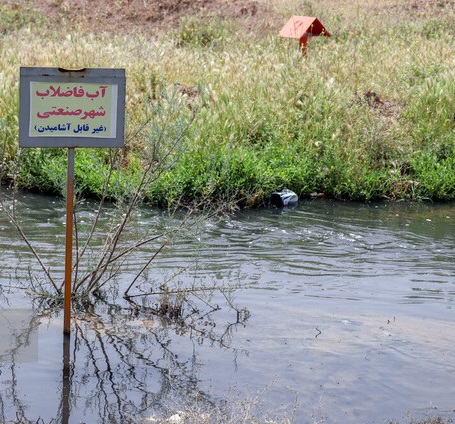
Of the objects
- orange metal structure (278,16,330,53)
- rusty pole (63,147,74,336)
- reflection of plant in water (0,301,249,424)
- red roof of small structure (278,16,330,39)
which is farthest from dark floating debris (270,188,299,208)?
rusty pole (63,147,74,336)

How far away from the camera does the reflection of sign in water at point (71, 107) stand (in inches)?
207

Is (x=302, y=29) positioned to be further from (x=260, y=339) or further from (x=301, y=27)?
(x=260, y=339)

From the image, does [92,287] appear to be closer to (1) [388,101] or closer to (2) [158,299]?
(2) [158,299]

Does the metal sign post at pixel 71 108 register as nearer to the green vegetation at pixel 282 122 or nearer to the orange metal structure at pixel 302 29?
the green vegetation at pixel 282 122

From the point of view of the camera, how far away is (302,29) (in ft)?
50.8

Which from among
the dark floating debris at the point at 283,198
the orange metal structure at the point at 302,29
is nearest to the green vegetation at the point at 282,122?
the dark floating debris at the point at 283,198

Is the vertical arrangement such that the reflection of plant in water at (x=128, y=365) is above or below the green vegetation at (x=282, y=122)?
below

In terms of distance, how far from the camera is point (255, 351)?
5.71 m

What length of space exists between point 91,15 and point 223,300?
22405mm

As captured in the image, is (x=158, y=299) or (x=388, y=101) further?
(x=388, y=101)

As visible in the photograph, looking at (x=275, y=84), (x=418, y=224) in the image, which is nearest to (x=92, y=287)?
(x=418, y=224)

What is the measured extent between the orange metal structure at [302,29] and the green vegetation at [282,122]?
33 centimetres

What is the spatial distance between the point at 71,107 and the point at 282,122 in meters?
7.64

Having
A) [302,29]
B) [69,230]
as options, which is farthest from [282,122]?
[69,230]
